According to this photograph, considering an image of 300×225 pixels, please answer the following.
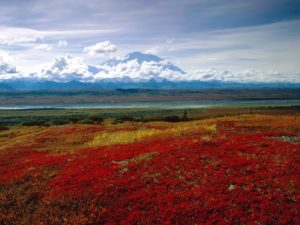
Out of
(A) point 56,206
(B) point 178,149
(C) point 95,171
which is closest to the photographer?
(A) point 56,206

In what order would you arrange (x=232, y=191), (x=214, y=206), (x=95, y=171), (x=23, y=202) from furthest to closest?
(x=95, y=171) < (x=23, y=202) < (x=232, y=191) < (x=214, y=206)

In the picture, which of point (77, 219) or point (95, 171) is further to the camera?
point (95, 171)

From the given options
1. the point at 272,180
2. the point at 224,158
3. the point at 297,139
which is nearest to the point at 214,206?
the point at 272,180

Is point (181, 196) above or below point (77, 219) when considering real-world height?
above

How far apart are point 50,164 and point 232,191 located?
18.3 meters

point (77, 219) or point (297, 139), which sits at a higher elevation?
point (297, 139)

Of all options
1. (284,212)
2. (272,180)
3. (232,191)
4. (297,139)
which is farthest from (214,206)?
(297,139)

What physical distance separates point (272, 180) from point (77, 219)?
11.7 m

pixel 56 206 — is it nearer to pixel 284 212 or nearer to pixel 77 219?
pixel 77 219

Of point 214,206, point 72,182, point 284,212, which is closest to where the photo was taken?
point 284,212

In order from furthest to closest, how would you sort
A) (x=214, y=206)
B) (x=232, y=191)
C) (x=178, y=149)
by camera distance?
1. (x=178, y=149)
2. (x=232, y=191)
3. (x=214, y=206)

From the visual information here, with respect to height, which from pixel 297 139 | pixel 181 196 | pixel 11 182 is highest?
pixel 297 139

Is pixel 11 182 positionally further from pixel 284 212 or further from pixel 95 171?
pixel 284 212

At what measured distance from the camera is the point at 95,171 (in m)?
21.7
